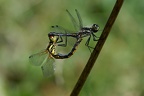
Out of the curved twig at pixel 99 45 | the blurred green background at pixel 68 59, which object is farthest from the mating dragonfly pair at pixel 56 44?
the blurred green background at pixel 68 59

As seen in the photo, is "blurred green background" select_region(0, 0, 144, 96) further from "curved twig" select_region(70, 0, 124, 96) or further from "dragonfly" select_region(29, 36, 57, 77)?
"curved twig" select_region(70, 0, 124, 96)

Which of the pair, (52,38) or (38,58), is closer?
(52,38)

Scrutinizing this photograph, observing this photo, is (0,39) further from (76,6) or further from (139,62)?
(139,62)

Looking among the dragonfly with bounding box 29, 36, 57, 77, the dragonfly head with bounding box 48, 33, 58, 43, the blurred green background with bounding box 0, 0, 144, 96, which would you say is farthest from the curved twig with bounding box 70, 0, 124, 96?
the blurred green background with bounding box 0, 0, 144, 96

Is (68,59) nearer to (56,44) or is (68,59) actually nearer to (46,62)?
(46,62)

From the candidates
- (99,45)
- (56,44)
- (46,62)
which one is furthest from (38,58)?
(99,45)

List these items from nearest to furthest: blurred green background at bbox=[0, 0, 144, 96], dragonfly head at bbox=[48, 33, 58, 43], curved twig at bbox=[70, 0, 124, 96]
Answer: curved twig at bbox=[70, 0, 124, 96] < dragonfly head at bbox=[48, 33, 58, 43] < blurred green background at bbox=[0, 0, 144, 96]

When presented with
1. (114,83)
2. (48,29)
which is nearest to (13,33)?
(48,29)

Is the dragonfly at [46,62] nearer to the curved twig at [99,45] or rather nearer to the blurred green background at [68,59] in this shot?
the curved twig at [99,45]
